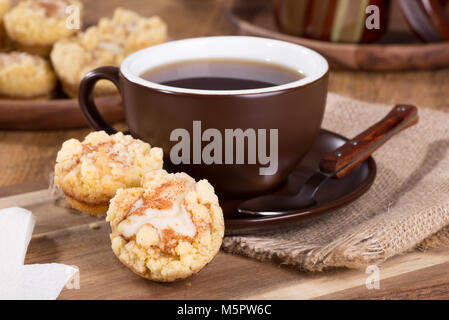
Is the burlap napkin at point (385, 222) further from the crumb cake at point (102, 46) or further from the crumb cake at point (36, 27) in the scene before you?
the crumb cake at point (36, 27)

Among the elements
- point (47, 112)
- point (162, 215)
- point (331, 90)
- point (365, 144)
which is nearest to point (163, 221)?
point (162, 215)

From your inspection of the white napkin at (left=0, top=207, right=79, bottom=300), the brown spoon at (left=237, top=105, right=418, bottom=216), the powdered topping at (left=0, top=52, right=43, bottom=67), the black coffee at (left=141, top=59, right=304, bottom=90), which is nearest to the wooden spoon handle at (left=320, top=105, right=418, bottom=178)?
the brown spoon at (left=237, top=105, right=418, bottom=216)

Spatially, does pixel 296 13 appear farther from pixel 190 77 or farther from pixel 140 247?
pixel 140 247

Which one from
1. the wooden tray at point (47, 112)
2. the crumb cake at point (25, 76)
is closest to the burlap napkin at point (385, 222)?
the wooden tray at point (47, 112)

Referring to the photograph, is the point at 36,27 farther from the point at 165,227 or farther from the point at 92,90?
the point at 165,227

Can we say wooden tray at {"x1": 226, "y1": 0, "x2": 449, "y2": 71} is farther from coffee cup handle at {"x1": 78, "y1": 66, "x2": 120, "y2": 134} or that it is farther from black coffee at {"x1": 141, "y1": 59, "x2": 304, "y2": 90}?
coffee cup handle at {"x1": 78, "y1": 66, "x2": 120, "y2": 134}
